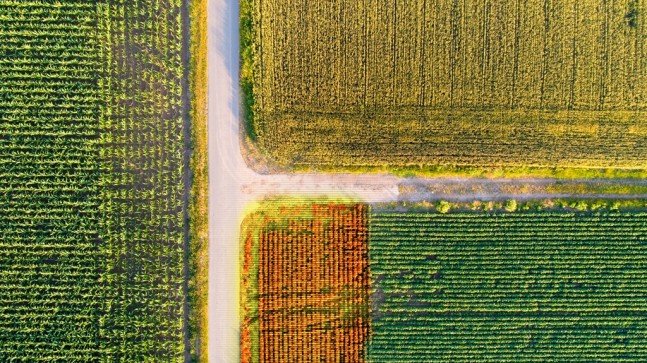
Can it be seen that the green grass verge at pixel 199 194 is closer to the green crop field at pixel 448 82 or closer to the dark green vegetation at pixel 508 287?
the green crop field at pixel 448 82

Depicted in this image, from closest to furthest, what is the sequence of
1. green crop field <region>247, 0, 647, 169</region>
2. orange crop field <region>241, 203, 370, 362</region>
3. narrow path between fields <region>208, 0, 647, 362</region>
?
orange crop field <region>241, 203, 370, 362</region>
narrow path between fields <region>208, 0, 647, 362</region>
green crop field <region>247, 0, 647, 169</region>

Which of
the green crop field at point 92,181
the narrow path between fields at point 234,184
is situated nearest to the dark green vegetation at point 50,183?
the green crop field at point 92,181

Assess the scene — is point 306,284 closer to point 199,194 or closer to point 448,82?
point 199,194

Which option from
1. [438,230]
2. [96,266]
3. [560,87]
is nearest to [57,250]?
[96,266]

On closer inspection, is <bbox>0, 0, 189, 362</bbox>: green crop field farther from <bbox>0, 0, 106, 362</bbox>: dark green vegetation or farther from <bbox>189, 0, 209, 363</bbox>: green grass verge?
<bbox>189, 0, 209, 363</bbox>: green grass verge

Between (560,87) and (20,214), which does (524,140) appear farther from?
(20,214)

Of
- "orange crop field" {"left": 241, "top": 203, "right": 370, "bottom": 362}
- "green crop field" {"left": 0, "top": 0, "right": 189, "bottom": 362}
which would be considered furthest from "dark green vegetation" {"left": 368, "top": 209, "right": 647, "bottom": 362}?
"green crop field" {"left": 0, "top": 0, "right": 189, "bottom": 362}
